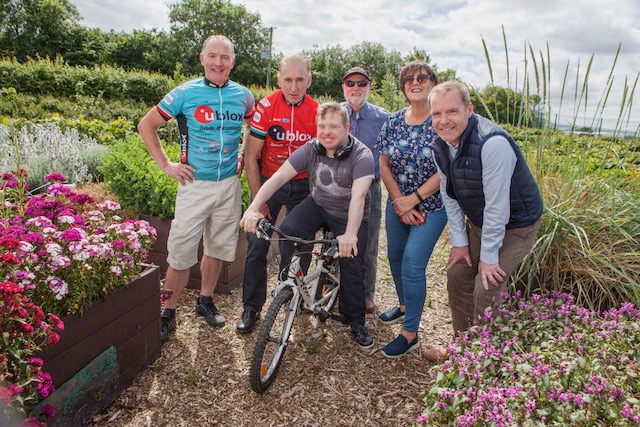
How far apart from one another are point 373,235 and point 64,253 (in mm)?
2451

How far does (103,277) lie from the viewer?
251 cm

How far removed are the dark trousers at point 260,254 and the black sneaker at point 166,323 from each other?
586 millimetres

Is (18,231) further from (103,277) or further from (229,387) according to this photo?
(229,387)

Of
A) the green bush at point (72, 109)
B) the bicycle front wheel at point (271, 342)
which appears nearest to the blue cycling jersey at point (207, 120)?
the bicycle front wheel at point (271, 342)

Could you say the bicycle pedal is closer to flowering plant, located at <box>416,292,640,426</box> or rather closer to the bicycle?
the bicycle

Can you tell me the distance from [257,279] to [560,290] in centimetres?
226

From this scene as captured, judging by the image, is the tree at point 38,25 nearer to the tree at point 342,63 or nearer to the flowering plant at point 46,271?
the tree at point 342,63

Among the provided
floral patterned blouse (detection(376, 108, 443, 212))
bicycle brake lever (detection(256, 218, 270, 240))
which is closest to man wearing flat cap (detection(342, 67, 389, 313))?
floral patterned blouse (detection(376, 108, 443, 212))

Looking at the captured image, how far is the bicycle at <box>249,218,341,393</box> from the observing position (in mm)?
2801

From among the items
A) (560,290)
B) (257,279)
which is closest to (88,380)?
(257,279)

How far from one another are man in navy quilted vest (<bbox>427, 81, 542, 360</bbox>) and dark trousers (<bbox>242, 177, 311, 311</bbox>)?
1.23 meters

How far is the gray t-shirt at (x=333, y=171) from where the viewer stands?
314cm

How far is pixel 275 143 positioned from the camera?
3576mm

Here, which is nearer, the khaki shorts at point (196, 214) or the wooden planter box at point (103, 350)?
the wooden planter box at point (103, 350)
